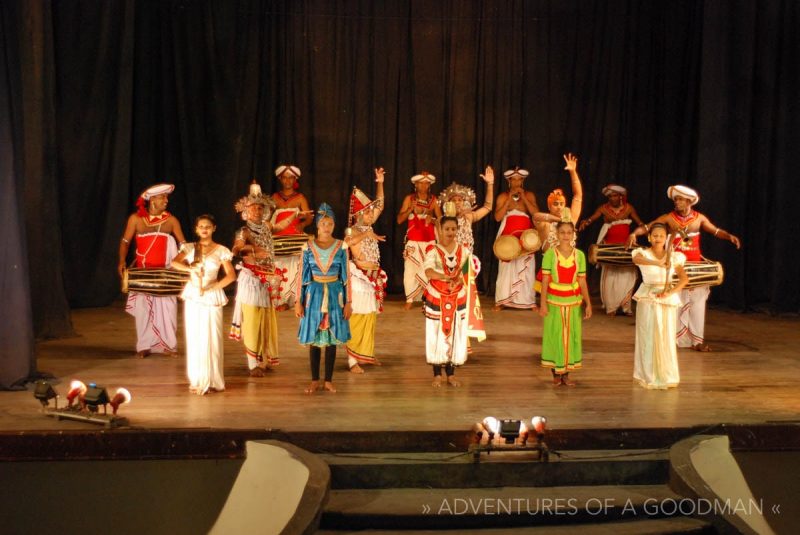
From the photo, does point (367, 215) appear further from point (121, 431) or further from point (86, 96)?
point (86, 96)

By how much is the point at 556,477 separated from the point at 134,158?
7346mm

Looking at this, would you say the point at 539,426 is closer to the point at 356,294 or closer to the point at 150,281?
the point at 356,294

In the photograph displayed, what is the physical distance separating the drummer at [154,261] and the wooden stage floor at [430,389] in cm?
22

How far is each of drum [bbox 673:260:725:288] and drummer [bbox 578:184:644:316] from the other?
1.78 m

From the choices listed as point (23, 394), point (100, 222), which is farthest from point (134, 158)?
point (23, 394)

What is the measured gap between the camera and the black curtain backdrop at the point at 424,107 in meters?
11.4

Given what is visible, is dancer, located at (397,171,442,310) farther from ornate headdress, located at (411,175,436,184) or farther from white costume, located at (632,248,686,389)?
white costume, located at (632,248,686,389)

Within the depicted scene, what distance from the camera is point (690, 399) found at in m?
7.60

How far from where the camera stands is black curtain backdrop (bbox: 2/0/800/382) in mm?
11375

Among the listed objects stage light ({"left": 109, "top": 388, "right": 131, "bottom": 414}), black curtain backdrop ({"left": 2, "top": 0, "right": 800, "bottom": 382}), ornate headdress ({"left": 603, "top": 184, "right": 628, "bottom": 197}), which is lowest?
stage light ({"left": 109, "top": 388, "right": 131, "bottom": 414})

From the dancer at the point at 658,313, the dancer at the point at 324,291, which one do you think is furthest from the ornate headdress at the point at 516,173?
the dancer at the point at 324,291

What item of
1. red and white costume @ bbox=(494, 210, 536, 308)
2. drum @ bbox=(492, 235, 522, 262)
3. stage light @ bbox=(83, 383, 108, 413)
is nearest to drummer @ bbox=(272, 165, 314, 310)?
drum @ bbox=(492, 235, 522, 262)

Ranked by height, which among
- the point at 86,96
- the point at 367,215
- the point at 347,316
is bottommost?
the point at 347,316

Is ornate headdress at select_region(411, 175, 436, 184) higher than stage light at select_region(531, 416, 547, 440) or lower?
higher
